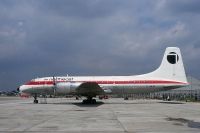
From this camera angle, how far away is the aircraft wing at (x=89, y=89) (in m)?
41.4

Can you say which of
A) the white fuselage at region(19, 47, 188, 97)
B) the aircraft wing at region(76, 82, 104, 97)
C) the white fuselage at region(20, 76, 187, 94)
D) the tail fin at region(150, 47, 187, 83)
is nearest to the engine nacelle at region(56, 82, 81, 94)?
the aircraft wing at region(76, 82, 104, 97)

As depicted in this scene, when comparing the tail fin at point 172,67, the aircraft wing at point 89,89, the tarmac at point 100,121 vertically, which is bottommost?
the tarmac at point 100,121

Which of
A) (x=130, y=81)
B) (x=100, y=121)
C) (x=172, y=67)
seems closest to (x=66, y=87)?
(x=130, y=81)

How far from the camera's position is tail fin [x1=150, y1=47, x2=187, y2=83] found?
4725 centimetres

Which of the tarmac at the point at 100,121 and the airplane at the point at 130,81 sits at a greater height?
the airplane at the point at 130,81

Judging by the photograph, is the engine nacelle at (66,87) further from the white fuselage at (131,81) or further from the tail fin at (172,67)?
the tail fin at (172,67)

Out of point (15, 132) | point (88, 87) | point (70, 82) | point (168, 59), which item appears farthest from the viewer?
point (168, 59)

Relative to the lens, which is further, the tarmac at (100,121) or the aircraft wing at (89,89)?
the aircraft wing at (89,89)

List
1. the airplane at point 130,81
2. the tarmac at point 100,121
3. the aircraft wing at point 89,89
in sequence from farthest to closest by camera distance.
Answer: the airplane at point 130,81, the aircraft wing at point 89,89, the tarmac at point 100,121

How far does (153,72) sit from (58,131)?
3408 centimetres

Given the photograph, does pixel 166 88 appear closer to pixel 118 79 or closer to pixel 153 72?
pixel 153 72

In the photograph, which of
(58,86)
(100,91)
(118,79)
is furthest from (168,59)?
(58,86)

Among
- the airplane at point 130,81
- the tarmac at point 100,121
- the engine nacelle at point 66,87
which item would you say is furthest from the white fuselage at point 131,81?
the tarmac at point 100,121

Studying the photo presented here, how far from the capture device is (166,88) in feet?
153
